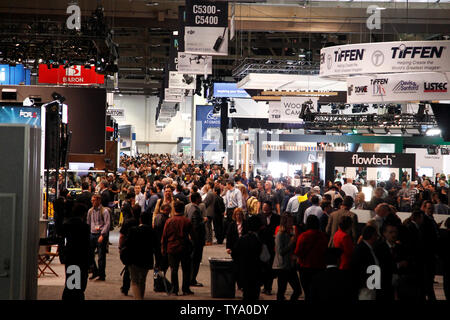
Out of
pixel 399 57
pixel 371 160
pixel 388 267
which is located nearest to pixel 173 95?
pixel 371 160

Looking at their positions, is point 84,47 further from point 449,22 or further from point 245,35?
point 449,22

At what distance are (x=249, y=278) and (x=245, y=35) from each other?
807 inches

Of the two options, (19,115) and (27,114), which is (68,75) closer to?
(19,115)

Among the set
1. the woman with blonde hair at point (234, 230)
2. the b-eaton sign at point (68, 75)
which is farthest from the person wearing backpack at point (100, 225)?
the b-eaton sign at point (68, 75)

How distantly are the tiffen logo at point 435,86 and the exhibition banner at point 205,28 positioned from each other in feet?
16.3

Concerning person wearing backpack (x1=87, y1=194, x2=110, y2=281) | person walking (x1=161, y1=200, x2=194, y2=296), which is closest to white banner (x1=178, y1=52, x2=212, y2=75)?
person wearing backpack (x1=87, y1=194, x2=110, y2=281)

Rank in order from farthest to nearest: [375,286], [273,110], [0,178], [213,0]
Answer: [273,110]
[213,0]
[375,286]
[0,178]

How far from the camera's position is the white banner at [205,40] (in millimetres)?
13203

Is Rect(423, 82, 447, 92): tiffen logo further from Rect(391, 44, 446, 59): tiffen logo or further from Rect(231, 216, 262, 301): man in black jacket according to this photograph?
Rect(231, 216, 262, 301): man in black jacket

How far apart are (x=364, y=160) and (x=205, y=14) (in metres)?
7.34

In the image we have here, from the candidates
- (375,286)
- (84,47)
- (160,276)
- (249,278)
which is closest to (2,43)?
(84,47)

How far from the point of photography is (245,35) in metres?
26.8

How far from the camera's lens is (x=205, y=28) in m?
13.3

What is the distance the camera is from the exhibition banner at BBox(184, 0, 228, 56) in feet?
43.0
